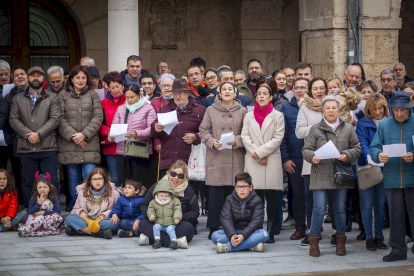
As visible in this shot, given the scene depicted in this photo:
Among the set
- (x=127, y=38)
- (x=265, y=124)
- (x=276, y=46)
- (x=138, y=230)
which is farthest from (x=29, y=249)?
(x=276, y=46)

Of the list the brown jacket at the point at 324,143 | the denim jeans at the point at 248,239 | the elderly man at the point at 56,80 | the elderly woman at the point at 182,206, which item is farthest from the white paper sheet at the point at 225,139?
the elderly man at the point at 56,80

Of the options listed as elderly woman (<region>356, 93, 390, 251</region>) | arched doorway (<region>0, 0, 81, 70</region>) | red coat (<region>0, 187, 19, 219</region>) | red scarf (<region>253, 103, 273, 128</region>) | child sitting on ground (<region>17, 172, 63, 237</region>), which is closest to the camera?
elderly woman (<region>356, 93, 390, 251</region>)

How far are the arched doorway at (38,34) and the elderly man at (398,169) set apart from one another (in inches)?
370

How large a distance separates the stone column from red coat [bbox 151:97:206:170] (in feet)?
12.0

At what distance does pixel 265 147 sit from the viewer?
29.1 ft

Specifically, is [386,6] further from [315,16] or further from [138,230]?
[138,230]

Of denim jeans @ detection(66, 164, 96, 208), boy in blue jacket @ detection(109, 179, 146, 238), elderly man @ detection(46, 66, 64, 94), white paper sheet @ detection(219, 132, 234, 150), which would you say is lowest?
boy in blue jacket @ detection(109, 179, 146, 238)

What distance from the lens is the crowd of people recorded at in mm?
8320

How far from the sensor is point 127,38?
13070 mm

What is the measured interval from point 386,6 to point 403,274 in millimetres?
7699

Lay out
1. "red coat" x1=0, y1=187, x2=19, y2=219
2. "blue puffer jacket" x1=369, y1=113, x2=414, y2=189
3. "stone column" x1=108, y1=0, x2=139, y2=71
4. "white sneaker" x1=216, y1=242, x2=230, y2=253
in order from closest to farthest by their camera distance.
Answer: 1. "blue puffer jacket" x1=369, y1=113, x2=414, y2=189
2. "white sneaker" x1=216, y1=242, x2=230, y2=253
3. "red coat" x1=0, y1=187, x2=19, y2=219
4. "stone column" x1=108, y1=0, x2=139, y2=71

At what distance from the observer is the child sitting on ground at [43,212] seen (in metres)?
9.28

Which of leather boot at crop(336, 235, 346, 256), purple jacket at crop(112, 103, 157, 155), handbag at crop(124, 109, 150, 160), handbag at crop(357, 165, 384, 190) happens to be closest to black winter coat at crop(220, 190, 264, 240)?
leather boot at crop(336, 235, 346, 256)

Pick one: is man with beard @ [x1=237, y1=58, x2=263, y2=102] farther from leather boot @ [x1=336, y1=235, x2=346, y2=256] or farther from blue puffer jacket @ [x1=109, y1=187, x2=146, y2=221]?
leather boot @ [x1=336, y1=235, x2=346, y2=256]
